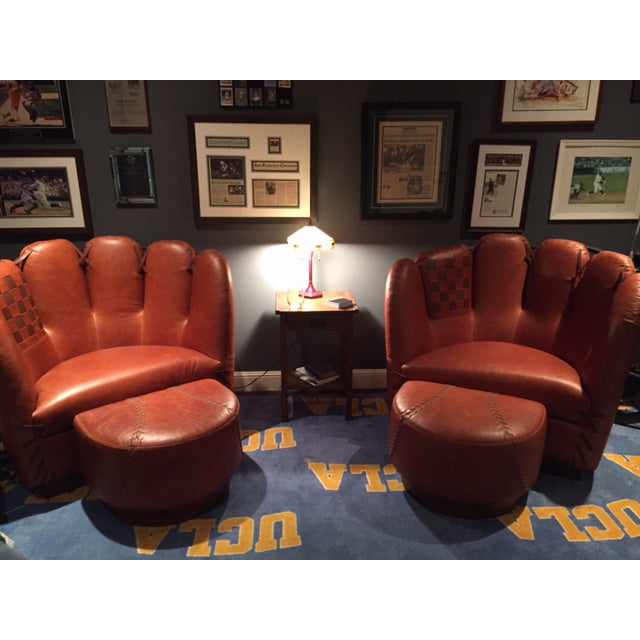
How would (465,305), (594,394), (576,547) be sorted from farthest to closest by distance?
(465,305)
(594,394)
(576,547)

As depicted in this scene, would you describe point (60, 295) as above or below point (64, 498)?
above

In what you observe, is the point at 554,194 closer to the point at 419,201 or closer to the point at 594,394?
the point at 419,201

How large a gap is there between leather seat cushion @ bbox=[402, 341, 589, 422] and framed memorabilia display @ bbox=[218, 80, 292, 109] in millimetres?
1774

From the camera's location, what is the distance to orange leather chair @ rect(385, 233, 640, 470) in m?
2.21

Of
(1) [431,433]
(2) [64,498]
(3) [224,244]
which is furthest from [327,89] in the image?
(2) [64,498]

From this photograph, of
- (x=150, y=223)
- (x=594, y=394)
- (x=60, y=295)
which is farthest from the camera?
(x=150, y=223)

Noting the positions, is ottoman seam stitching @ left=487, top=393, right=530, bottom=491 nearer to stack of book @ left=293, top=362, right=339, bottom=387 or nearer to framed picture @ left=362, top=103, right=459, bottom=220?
stack of book @ left=293, top=362, right=339, bottom=387

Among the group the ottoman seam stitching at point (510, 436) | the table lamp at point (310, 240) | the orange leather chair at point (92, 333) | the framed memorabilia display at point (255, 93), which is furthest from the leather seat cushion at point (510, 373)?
the framed memorabilia display at point (255, 93)

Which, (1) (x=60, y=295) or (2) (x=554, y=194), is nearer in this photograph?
(1) (x=60, y=295)

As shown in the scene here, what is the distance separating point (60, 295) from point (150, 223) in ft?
2.57

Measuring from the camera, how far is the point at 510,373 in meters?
2.35

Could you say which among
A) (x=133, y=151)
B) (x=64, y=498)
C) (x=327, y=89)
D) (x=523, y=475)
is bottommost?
(x=64, y=498)

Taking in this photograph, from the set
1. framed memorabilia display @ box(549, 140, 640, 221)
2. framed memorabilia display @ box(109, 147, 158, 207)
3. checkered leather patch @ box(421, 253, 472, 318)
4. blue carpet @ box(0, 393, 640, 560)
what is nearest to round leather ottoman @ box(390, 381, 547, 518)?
blue carpet @ box(0, 393, 640, 560)

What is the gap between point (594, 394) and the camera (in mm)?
2203
